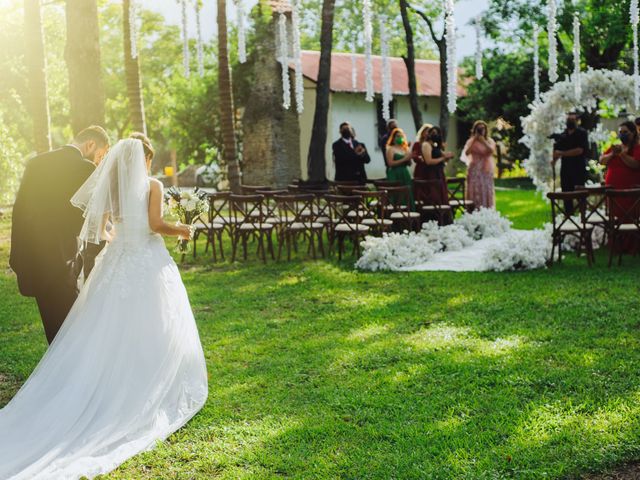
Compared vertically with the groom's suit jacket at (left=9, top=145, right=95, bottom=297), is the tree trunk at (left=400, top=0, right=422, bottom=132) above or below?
above

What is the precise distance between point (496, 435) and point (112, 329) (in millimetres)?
2607

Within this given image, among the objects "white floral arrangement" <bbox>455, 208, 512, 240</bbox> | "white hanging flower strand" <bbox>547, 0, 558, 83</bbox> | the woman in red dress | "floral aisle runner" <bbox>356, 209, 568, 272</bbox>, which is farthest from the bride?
"white floral arrangement" <bbox>455, 208, 512, 240</bbox>

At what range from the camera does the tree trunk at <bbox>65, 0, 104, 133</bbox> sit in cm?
1070

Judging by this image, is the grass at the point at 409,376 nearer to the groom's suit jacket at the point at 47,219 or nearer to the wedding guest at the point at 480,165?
the groom's suit jacket at the point at 47,219

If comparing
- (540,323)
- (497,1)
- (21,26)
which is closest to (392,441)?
(540,323)

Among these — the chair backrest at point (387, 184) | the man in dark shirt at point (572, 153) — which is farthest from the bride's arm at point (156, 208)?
the man in dark shirt at point (572, 153)

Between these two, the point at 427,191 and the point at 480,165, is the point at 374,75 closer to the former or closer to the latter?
the point at 480,165

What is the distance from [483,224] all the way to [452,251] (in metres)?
1.61

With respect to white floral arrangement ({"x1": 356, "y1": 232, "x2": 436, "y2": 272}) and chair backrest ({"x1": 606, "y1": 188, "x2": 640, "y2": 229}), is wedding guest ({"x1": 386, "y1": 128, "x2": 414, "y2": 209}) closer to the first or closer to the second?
white floral arrangement ({"x1": 356, "y1": 232, "x2": 436, "y2": 272})

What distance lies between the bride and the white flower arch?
30.3ft

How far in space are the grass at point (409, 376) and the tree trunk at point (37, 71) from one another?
475cm

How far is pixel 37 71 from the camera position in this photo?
13812 millimetres

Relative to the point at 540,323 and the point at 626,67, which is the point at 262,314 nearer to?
the point at 540,323

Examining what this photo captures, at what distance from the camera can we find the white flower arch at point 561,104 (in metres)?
13.3
